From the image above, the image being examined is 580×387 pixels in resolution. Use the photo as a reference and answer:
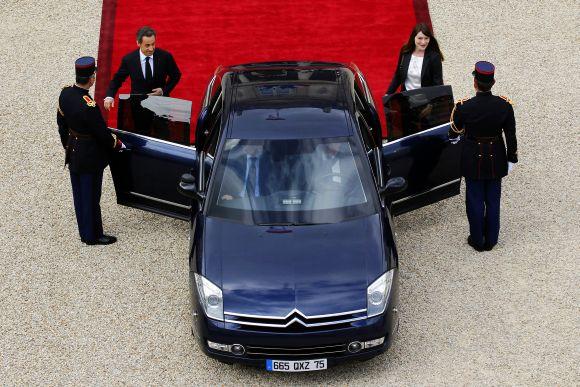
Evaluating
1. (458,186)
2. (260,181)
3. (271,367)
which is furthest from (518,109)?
(271,367)

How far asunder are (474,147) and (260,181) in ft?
7.75

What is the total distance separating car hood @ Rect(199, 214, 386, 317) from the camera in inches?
327

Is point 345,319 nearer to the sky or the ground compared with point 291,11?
nearer to the ground

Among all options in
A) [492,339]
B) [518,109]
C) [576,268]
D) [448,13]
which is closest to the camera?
[492,339]

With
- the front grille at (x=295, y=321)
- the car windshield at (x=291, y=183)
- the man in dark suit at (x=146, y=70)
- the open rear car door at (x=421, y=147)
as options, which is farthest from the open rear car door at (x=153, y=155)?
the front grille at (x=295, y=321)

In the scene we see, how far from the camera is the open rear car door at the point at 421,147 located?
10438 millimetres

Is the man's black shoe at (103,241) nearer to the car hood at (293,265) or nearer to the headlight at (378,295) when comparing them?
the car hood at (293,265)

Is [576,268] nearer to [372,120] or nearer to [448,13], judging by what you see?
[372,120]

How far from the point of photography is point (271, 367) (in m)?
8.34

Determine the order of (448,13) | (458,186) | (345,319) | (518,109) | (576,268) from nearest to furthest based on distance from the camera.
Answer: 1. (345,319)
2. (576,268)
3. (458,186)
4. (518,109)
5. (448,13)

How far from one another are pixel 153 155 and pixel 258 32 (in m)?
5.21

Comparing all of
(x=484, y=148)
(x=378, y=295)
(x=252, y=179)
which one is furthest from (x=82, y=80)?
(x=484, y=148)

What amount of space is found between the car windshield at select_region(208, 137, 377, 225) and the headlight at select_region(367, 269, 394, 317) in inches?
29.2

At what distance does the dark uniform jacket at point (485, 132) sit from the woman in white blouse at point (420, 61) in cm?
127
